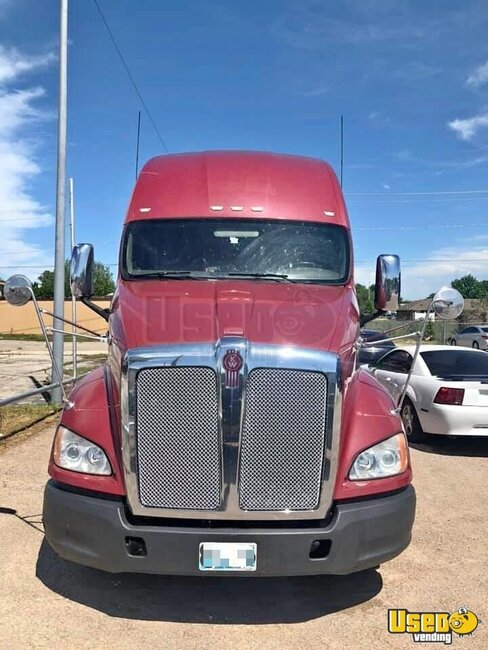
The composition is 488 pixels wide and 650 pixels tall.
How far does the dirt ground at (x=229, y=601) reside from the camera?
332cm

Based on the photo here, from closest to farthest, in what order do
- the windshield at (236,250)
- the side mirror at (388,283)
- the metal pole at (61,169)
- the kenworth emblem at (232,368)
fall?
the kenworth emblem at (232,368) → the windshield at (236,250) → the side mirror at (388,283) → the metal pole at (61,169)

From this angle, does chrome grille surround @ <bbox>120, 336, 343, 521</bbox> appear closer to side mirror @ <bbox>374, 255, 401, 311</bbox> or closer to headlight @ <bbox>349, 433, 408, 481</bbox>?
headlight @ <bbox>349, 433, 408, 481</bbox>

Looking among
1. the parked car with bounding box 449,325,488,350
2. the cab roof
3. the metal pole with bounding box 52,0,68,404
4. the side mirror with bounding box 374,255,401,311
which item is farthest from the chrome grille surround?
the parked car with bounding box 449,325,488,350

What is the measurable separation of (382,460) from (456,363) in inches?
208

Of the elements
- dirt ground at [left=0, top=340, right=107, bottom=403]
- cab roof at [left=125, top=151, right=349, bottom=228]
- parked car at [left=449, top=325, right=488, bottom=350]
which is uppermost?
cab roof at [left=125, top=151, right=349, bottom=228]

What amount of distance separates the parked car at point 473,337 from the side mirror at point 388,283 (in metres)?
24.9

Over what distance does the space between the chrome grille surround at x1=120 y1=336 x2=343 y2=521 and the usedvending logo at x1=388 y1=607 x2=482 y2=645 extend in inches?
35.5

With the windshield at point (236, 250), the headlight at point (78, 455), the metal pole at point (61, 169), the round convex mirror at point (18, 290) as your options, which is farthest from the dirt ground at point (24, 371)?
the headlight at point (78, 455)

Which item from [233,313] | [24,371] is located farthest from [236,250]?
[24,371]

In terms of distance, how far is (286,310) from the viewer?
382 cm

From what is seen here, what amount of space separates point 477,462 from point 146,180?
5.19 meters

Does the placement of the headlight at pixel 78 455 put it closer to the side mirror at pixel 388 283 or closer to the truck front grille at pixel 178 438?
the truck front grille at pixel 178 438

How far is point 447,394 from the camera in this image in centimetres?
750

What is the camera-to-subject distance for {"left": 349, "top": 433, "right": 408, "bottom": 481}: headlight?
3416 millimetres
